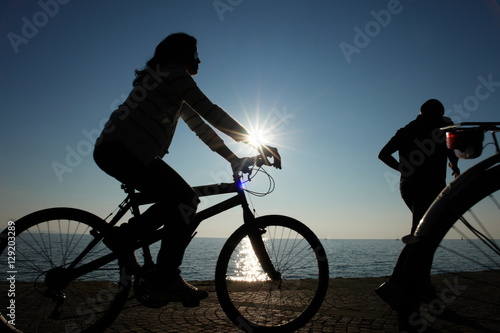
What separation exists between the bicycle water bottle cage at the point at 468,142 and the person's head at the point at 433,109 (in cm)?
258

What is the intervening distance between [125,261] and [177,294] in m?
0.55

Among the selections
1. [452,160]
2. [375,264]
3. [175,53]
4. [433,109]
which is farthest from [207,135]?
[375,264]

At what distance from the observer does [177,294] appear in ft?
9.00

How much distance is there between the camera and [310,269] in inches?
131

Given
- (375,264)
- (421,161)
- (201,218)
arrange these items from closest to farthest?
(201,218) → (421,161) → (375,264)

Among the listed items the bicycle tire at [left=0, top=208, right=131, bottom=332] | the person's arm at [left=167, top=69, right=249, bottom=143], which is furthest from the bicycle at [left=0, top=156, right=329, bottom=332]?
the person's arm at [left=167, top=69, right=249, bottom=143]

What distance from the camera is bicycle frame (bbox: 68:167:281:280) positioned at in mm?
2791

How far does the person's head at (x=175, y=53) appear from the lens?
3.06 metres

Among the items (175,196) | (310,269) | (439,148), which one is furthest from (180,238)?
(439,148)

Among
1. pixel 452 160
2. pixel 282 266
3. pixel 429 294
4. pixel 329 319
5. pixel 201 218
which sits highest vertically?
pixel 452 160

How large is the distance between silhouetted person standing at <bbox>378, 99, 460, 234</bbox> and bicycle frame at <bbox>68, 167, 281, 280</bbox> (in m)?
2.02

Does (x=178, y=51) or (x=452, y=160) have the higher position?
(x=178, y=51)

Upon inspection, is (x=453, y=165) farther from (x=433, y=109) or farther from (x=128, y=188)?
(x=128, y=188)

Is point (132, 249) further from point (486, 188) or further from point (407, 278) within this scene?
point (486, 188)
